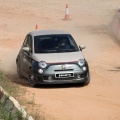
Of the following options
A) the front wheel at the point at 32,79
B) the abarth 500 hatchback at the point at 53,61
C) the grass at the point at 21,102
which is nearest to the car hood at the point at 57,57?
the abarth 500 hatchback at the point at 53,61

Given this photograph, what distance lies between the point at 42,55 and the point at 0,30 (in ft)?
45.9

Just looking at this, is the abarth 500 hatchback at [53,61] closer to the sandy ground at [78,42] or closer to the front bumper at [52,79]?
the front bumper at [52,79]

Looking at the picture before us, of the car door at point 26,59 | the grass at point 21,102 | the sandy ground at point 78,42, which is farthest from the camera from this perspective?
the car door at point 26,59

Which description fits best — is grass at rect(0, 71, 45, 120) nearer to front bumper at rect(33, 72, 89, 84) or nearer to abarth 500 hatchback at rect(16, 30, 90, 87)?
front bumper at rect(33, 72, 89, 84)

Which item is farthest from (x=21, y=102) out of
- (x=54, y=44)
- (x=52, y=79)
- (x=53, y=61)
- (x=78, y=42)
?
(x=78, y=42)

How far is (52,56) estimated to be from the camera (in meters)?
13.8

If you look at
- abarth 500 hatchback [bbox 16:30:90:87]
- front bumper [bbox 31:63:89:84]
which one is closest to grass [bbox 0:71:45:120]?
front bumper [bbox 31:63:89:84]

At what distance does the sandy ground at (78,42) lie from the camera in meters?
11.1

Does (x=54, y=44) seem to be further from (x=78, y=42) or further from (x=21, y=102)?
(x=78, y=42)

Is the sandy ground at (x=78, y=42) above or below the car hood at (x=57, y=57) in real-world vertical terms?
below

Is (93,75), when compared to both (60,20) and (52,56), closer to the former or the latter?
(52,56)

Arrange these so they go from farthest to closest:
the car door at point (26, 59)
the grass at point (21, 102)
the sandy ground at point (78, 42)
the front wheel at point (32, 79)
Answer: the car door at point (26, 59)
the front wheel at point (32, 79)
the sandy ground at point (78, 42)
the grass at point (21, 102)

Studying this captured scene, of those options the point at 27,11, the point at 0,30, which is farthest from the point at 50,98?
the point at 27,11

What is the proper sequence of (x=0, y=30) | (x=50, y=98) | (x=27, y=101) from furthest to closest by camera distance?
(x=0, y=30), (x=50, y=98), (x=27, y=101)
